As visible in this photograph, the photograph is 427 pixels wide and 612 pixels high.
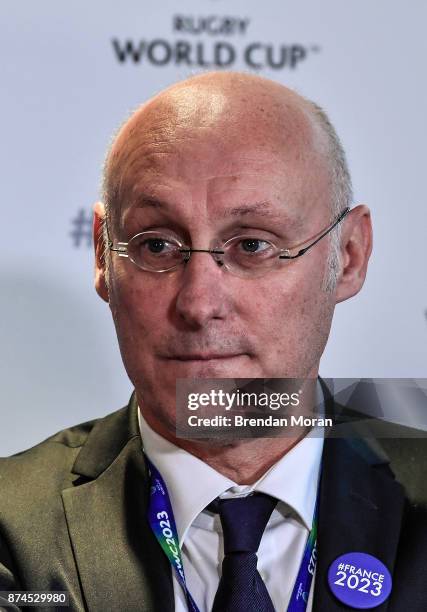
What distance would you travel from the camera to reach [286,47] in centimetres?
187

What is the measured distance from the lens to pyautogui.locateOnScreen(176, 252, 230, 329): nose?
1431 mm

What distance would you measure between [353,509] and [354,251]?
0.42m

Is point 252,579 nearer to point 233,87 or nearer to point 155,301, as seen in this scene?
point 155,301

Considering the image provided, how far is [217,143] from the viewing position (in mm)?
1483

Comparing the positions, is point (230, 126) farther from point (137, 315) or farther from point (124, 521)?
point (124, 521)

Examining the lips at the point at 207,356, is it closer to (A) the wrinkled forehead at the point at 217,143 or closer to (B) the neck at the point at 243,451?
(B) the neck at the point at 243,451

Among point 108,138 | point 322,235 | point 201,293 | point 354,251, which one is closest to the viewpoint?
point 201,293

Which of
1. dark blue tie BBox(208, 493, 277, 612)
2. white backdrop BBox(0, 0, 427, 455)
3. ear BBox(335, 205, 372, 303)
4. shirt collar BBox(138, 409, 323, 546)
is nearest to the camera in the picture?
dark blue tie BBox(208, 493, 277, 612)

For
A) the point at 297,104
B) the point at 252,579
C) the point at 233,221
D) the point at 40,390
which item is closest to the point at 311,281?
the point at 233,221

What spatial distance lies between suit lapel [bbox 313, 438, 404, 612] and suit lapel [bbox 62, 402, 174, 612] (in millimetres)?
231

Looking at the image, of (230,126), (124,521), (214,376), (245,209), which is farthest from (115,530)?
(230,126)

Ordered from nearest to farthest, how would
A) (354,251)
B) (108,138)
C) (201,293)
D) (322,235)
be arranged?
(201,293) < (322,235) < (354,251) < (108,138)

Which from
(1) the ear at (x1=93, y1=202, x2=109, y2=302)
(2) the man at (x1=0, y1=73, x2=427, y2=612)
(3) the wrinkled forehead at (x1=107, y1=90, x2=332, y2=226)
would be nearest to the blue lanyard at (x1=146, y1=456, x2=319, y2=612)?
(2) the man at (x1=0, y1=73, x2=427, y2=612)

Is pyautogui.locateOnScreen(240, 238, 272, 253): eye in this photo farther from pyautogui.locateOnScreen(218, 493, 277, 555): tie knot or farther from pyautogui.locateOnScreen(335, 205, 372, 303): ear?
pyautogui.locateOnScreen(218, 493, 277, 555): tie knot
